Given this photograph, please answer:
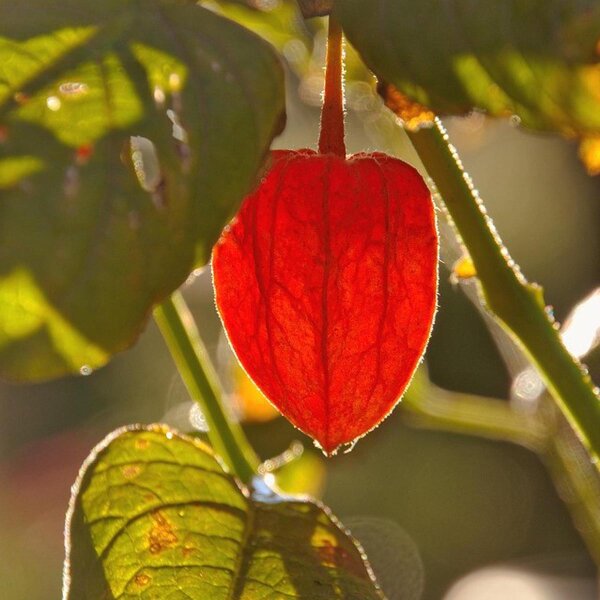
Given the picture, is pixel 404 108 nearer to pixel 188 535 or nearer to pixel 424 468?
pixel 188 535

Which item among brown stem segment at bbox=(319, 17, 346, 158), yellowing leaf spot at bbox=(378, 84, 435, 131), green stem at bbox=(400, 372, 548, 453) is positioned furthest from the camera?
green stem at bbox=(400, 372, 548, 453)

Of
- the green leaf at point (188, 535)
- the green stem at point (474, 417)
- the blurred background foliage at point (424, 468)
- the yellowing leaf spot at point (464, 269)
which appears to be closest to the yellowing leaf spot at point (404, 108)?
the yellowing leaf spot at point (464, 269)

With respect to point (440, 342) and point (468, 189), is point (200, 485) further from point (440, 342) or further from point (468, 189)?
point (440, 342)

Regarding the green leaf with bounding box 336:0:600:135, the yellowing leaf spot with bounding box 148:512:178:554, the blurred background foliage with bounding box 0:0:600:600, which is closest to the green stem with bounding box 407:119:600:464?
the green leaf with bounding box 336:0:600:135

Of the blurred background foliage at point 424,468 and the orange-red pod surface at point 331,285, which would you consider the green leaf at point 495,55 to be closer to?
the orange-red pod surface at point 331,285

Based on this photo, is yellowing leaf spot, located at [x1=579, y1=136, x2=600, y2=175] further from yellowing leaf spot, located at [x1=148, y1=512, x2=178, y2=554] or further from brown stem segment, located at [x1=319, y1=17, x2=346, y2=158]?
yellowing leaf spot, located at [x1=148, y1=512, x2=178, y2=554]

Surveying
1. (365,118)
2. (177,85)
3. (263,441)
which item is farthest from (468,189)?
(263,441)

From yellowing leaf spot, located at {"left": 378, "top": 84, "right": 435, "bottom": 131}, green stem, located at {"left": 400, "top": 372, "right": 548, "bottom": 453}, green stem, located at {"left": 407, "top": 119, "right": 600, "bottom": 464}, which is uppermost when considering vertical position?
yellowing leaf spot, located at {"left": 378, "top": 84, "right": 435, "bottom": 131}
